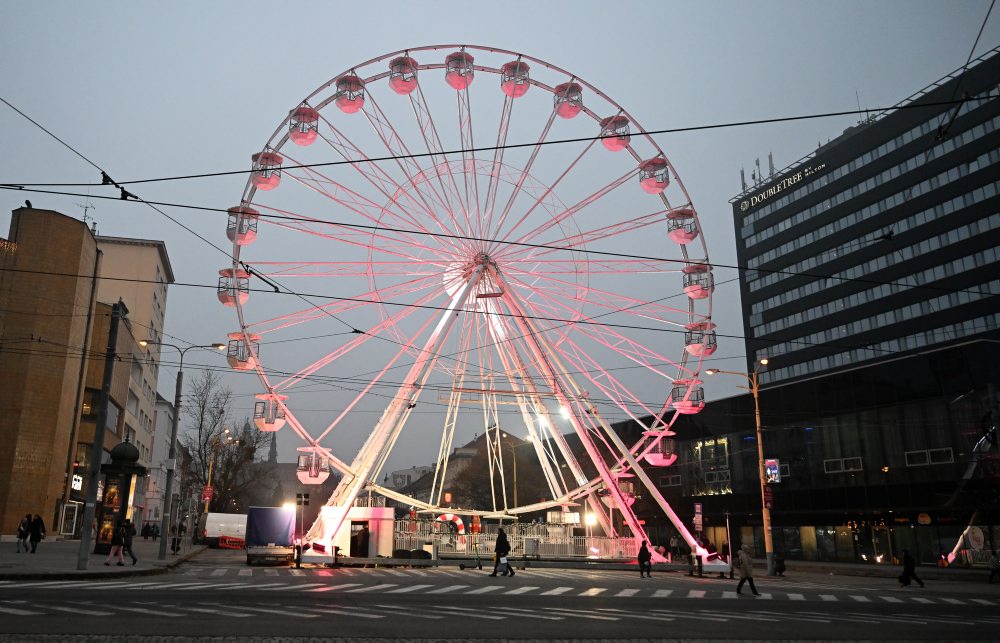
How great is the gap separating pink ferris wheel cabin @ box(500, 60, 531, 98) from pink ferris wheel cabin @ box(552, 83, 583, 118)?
140 centimetres

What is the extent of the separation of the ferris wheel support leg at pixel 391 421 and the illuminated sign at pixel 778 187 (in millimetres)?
A: 66466

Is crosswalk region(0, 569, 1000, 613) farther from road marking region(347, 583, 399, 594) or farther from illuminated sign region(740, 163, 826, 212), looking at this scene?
illuminated sign region(740, 163, 826, 212)

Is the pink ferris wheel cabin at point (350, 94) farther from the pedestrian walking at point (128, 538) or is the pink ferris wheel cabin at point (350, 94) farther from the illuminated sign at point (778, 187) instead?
the illuminated sign at point (778, 187)

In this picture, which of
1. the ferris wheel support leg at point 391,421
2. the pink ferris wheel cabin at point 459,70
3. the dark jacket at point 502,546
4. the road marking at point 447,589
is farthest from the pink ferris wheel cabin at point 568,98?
the road marking at point 447,589

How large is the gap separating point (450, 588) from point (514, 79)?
826 inches

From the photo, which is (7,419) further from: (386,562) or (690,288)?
(690,288)

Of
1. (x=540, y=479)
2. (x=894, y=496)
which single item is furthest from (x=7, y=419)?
(x=540, y=479)

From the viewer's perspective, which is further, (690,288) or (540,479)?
(540,479)

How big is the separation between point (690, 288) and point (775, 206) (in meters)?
63.7

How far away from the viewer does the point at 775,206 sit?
9494 centimetres

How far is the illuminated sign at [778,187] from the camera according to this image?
89938mm

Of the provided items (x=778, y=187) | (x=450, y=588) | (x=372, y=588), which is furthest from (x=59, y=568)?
(x=778, y=187)

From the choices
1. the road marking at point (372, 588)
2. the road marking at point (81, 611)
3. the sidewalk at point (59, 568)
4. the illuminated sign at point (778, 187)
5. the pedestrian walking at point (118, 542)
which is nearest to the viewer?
the road marking at point (81, 611)

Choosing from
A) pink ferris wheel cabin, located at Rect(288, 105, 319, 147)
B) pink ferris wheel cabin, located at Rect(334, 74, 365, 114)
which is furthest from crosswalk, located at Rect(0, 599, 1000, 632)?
pink ferris wheel cabin, located at Rect(334, 74, 365, 114)
